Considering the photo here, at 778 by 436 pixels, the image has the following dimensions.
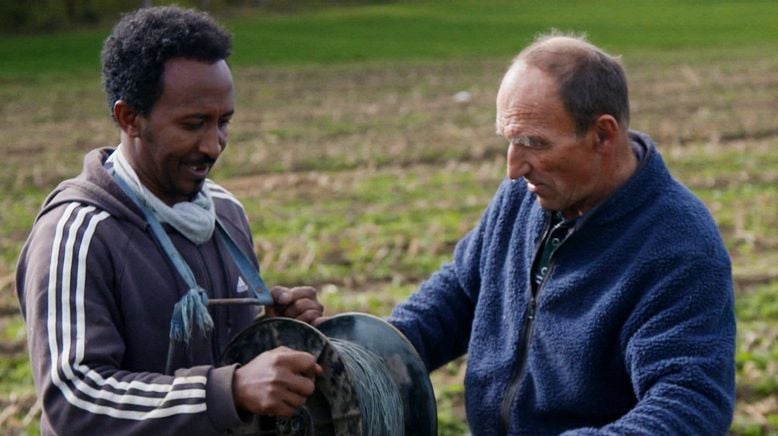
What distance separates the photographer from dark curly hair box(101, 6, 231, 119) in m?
3.47

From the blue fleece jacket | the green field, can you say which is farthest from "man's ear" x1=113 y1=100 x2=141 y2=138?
the green field

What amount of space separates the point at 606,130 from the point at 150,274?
4.17ft

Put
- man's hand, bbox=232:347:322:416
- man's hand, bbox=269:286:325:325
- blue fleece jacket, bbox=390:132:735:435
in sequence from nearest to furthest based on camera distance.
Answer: man's hand, bbox=232:347:322:416 → blue fleece jacket, bbox=390:132:735:435 → man's hand, bbox=269:286:325:325

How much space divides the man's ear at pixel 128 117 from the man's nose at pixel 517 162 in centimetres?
101

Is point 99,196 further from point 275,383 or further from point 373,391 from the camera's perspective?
point 373,391

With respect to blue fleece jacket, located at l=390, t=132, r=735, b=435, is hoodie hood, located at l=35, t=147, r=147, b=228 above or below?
above

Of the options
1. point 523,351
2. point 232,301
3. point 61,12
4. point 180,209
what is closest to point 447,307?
point 523,351

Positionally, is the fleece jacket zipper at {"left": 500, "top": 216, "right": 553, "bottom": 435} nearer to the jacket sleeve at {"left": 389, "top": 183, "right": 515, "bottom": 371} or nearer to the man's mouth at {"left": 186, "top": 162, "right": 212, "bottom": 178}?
the jacket sleeve at {"left": 389, "top": 183, "right": 515, "bottom": 371}

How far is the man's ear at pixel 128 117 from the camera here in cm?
352

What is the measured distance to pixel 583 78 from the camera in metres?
3.57

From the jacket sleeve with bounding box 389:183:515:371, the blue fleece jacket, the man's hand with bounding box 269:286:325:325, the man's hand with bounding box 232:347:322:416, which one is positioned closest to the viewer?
the man's hand with bounding box 232:347:322:416

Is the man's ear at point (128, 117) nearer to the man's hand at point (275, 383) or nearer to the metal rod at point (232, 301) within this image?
the metal rod at point (232, 301)

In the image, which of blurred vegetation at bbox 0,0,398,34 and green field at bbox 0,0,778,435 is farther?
blurred vegetation at bbox 0,0,398,34

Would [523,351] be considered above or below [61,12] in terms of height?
above
